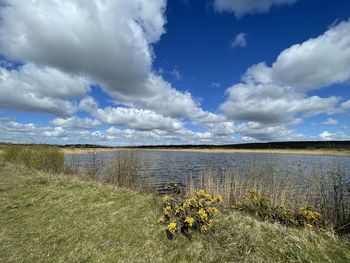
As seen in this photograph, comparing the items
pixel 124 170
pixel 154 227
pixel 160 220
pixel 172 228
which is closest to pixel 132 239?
pixel 154 227

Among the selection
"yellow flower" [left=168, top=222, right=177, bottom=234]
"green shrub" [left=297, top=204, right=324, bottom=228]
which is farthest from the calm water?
"yellow flower" [left=168, top=222, right=177, bottom=234]

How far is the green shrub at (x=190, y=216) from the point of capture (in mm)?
3834

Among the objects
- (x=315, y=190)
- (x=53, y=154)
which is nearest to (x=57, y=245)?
(x=315, y=190)

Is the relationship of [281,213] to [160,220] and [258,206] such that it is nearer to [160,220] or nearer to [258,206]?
[258,206]

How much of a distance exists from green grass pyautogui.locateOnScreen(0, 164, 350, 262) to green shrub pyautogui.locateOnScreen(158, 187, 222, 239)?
14 centimetres

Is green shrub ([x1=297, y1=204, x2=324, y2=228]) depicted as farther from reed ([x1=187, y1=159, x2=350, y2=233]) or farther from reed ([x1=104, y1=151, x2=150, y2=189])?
reed ([x1=104, y1=151, x2=150, y2=189])

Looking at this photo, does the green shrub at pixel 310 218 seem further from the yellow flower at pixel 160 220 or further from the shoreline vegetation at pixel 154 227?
the yellow flower at pixel 160 220

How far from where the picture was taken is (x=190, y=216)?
4.03 m

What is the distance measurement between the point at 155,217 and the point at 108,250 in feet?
3.75

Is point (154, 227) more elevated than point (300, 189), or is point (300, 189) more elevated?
point (300, 189)

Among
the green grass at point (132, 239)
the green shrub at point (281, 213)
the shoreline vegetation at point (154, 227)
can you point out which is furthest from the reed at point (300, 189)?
the green grass at point (132, 239)

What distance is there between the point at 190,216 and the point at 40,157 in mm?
11332

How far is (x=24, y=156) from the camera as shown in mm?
12883

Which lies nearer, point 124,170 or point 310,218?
point 310,218
